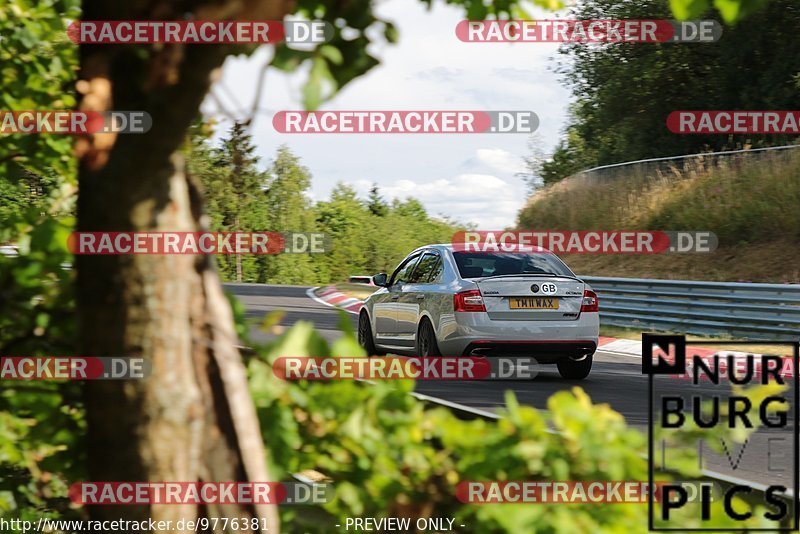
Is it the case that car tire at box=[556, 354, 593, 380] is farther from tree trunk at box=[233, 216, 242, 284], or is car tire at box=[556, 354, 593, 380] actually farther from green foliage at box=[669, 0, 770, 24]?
tree trunk at box=[233, 216, 242, 284]

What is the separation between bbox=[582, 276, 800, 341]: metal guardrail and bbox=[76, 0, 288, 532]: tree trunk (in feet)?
49.2

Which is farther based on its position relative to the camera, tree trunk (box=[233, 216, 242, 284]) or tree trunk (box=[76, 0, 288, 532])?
tree trunk (box=[233, 216, 242, 284])

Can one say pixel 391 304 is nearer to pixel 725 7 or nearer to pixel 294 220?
pixel 725 7

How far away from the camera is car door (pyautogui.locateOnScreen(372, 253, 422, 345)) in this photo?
13.6 metres

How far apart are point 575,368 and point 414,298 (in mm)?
2100

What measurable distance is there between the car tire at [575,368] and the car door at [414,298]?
1792mm

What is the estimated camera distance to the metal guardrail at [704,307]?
17109 mm

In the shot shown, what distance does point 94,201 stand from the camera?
3.10 metres

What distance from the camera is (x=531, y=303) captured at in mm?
11953

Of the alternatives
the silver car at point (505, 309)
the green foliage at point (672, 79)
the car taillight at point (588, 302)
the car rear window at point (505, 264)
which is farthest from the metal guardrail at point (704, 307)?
the green foliage at point (672, 79)

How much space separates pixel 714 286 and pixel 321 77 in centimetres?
1684

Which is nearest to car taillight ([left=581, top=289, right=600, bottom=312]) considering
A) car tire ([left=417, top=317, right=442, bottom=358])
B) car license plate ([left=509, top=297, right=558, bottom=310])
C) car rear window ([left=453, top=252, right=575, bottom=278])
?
car rear window ([left=453, top=252, right=575, bottom=278])

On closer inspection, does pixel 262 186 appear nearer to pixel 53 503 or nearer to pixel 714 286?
pixel 714 286

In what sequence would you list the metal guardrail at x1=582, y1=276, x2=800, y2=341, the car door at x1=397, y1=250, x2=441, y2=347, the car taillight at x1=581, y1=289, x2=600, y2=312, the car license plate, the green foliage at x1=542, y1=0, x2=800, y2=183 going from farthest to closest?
the green foliage at x1=542, y1=0, x2=800, y2=183, the metal guardrail at x1=582, y1=276, x2=800, y2=341, the car door at x1=397, y1=250, x2=441, y2=347, the car taillight at x1=581, y1=289, x2=600, y2=312, the car license plate
